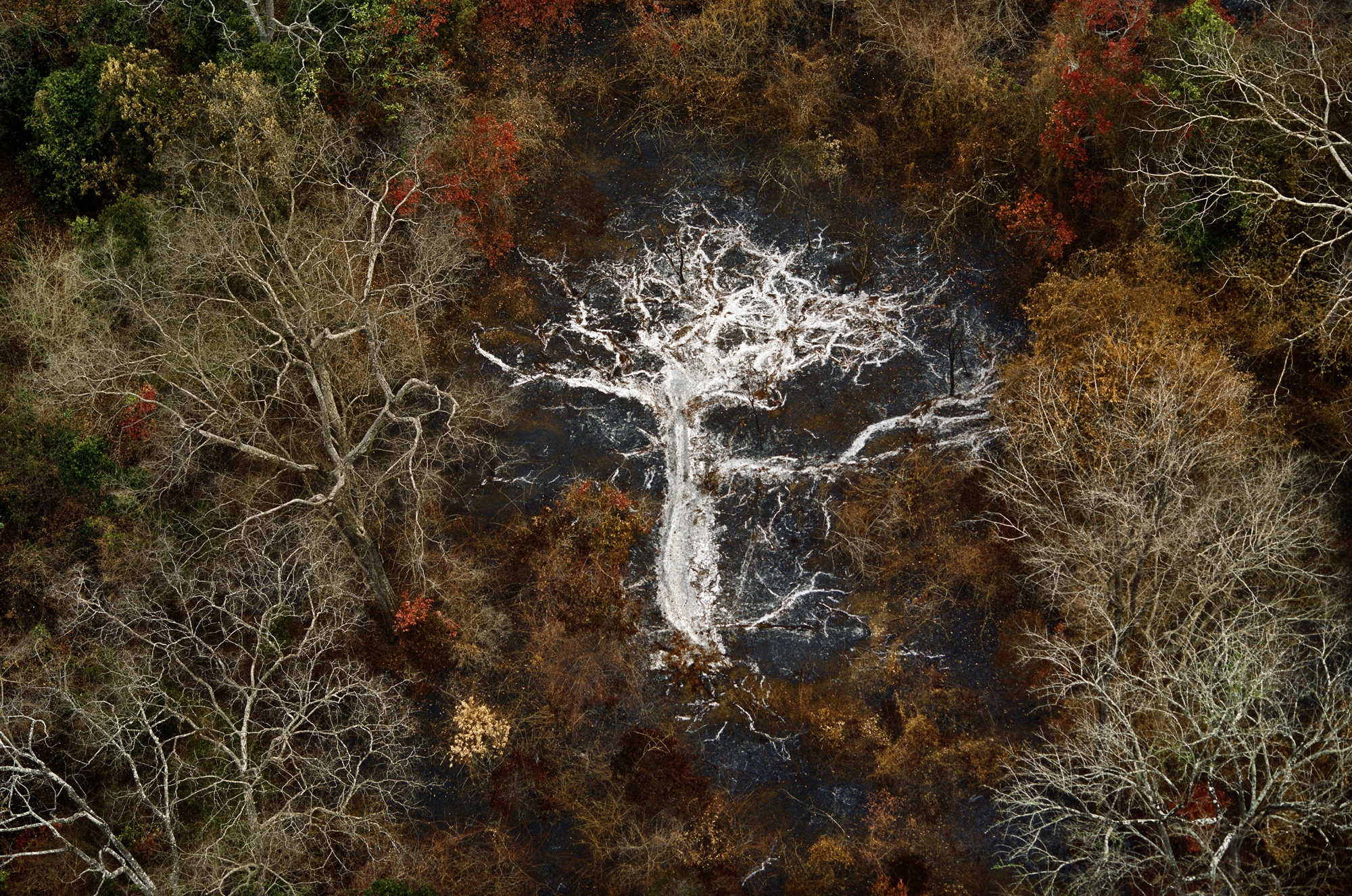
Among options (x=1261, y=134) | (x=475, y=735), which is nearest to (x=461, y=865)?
(x=475, y=735)

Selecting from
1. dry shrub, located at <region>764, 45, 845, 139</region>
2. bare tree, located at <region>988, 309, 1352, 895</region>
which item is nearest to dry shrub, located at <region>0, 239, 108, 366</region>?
dry shrub, located at <region>764, 45, 845, 139</region>

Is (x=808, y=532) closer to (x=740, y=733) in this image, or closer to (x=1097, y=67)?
(x=740, y=733)

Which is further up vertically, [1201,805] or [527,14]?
[527,14]

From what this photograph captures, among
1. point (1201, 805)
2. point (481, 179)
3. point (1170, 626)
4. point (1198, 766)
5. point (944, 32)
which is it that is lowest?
point (1201, 805)

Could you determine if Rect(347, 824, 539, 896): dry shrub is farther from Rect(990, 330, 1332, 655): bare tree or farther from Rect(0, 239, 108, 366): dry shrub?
Rect(0, 239, 108, 366): dry shrub

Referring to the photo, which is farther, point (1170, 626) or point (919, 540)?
point (919, 540)

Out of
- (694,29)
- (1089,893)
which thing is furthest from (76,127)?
(1089,893)

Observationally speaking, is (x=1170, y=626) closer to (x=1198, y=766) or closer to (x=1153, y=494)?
(x=1153, y=494)

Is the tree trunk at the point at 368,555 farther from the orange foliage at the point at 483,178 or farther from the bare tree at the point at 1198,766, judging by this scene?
the bare tree at the point at 1198,766
